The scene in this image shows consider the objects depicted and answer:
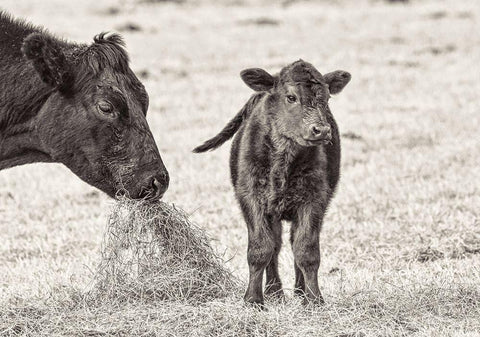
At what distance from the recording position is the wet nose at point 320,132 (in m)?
6.29

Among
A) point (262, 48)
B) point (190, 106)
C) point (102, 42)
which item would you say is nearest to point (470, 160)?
point (190, 106)

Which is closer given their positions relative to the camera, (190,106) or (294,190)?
(294,190)

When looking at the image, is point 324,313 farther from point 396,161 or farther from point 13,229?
point 396,161

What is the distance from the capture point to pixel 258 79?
22.9 ft

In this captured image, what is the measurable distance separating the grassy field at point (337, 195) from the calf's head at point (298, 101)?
1235mm

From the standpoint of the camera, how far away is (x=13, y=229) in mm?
9930

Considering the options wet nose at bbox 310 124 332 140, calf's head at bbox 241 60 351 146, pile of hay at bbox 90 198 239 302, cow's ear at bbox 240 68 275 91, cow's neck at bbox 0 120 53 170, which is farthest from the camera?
cow's ear at bbox 240 68 275 91

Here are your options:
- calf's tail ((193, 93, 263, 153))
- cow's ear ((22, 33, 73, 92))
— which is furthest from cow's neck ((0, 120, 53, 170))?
calf's tail ((193, 93, 263, 153))

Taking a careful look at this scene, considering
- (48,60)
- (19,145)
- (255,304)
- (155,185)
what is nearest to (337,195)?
(255,304)

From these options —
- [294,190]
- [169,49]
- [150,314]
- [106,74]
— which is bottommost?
[169,49]

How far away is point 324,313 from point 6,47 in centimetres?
299

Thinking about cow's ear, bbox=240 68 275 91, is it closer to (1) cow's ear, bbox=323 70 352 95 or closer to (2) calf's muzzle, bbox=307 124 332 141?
(1) cow's ear, bbox=323 70 352 95

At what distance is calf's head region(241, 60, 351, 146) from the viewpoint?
641 cm

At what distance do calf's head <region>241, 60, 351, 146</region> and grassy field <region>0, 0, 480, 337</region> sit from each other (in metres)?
1.24
